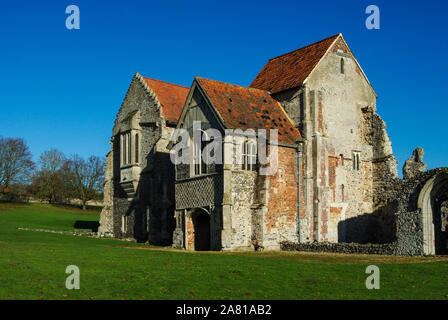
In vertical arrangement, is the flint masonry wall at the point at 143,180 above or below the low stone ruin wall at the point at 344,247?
above

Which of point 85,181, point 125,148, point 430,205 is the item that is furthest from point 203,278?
point 85,181

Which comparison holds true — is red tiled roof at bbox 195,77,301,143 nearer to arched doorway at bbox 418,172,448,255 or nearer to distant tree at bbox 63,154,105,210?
arched doorway at bbox 418,172,448,255

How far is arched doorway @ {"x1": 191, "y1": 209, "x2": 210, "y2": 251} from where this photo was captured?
1368 inches

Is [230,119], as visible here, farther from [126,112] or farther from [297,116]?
[126,112]

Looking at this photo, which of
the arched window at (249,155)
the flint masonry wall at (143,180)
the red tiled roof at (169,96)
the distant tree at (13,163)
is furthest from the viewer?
the distant tree at (13,163)

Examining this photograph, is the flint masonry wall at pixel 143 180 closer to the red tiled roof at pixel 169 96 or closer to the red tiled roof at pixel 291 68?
the red tiled roof at pixel 169 96

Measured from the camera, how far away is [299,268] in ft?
66.2

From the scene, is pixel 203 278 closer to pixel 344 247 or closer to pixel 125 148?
pixel 344 247

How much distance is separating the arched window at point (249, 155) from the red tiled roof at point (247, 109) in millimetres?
1039

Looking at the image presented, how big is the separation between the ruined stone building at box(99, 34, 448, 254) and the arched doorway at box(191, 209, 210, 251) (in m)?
0.07

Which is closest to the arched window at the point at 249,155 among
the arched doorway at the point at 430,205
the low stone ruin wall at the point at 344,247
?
the low stone ruin wall at the point at 344,247

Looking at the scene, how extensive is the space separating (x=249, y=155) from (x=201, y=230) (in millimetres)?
6512

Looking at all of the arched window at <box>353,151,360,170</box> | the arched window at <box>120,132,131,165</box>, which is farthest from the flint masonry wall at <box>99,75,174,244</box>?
the arched window at <box>353,151,360,170</box>

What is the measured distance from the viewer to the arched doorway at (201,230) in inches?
1368
